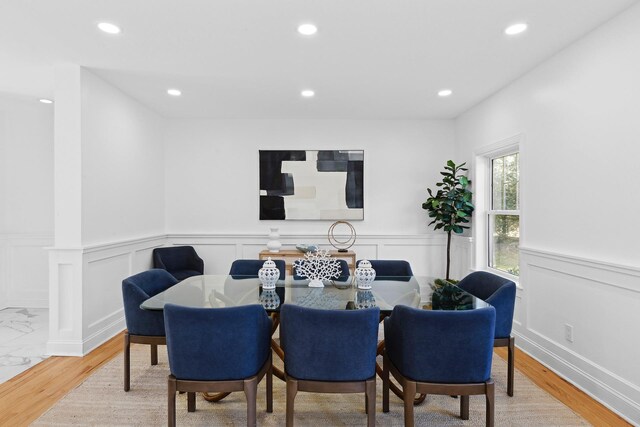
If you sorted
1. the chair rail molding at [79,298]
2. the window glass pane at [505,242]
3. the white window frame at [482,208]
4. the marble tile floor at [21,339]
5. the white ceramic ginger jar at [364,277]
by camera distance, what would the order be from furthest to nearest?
the white window frame at [482,208], the window glass pane at [505,242], the chair rail molding at [79,298], the marble tile floor at [21,339], the white ceramic ginger jar at [364,277]

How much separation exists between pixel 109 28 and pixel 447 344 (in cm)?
303

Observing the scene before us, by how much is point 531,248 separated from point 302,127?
324 cm

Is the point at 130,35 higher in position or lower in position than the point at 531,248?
higher

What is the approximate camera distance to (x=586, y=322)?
2609 mm

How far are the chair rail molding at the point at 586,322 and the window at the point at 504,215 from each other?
1.53 ft

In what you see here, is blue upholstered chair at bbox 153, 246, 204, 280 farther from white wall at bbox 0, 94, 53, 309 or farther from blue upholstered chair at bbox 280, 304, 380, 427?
blue upholstered chair at bbox 280, 304, 380, 427

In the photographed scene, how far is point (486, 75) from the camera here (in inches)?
134

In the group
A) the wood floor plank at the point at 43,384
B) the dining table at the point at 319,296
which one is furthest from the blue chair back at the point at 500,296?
the wood floor plank at the point at 43,384

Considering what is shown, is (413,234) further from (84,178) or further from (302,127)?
(84,178)

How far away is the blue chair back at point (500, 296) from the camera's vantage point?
2.31m

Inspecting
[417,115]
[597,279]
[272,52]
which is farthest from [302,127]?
[597,279]

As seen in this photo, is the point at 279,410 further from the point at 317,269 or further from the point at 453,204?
the point at 453,204

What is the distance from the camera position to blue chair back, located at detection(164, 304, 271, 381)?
1784mm

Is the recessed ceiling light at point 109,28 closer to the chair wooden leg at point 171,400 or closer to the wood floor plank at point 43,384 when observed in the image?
the chair wooden leg at point 171,400
